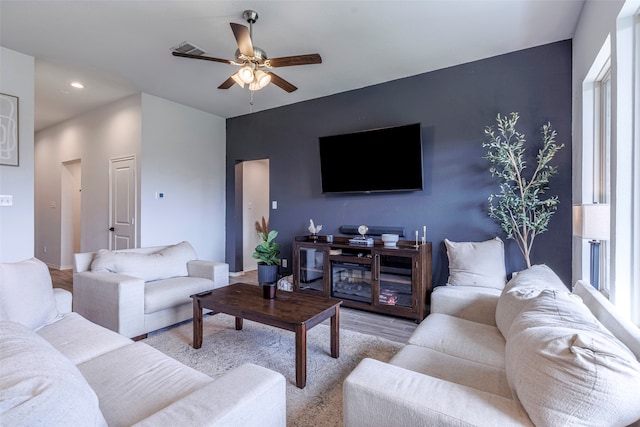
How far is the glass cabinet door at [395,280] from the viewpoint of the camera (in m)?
3.24

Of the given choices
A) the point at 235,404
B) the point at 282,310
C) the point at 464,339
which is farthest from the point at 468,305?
the point at 235,404

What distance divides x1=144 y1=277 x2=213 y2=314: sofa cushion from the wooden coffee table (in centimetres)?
45

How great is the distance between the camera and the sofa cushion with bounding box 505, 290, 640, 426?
79 cm

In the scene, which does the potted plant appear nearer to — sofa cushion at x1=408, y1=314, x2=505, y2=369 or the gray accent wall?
the gray accent wall

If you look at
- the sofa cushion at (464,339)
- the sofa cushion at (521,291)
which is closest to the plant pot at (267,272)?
the sofa cushion at (464,339)

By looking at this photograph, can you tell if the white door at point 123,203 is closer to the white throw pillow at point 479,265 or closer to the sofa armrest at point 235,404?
the sofa armrest at point 235,404

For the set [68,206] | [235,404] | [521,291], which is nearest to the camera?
[235,404]

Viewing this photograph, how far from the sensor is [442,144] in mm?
3516

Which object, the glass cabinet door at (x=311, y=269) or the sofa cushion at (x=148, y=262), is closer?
the sofa cushion at (x=148, y=262)

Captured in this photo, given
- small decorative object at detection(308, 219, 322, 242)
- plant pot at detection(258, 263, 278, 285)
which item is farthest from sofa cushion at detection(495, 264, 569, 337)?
plant pot at detection(258, 263, 278, 285)

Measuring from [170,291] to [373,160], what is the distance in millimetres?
2666

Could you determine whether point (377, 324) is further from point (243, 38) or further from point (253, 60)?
point (243, 38)

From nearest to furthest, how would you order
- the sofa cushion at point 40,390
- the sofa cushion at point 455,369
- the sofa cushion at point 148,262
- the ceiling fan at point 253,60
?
the sofa cushion at point 40,390 < the sofa cushion at point 455,369 < the ceiling fan at point 253,60 < the sofa cushion at point 148,262

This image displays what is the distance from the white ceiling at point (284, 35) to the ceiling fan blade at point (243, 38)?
1.33ft
